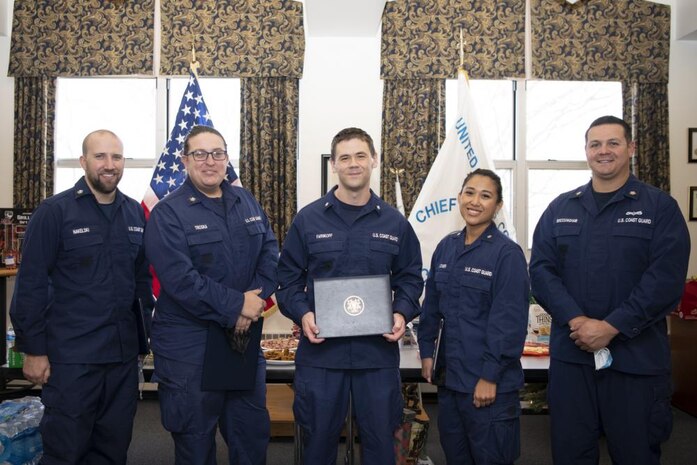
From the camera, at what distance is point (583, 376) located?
242 cm

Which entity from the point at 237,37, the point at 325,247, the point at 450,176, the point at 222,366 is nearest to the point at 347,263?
the point at 325,247

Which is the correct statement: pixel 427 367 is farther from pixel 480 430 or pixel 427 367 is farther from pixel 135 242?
pixel 135 242

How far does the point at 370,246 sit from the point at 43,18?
169 inches

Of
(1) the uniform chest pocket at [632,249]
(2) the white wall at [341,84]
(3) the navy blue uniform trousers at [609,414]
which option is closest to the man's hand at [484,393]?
(3) the navy blue uniform trousers at [609,414]

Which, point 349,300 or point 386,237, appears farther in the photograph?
point 386,237

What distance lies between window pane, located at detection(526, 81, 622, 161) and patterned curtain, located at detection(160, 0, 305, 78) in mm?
2172

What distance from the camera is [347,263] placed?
2389mm

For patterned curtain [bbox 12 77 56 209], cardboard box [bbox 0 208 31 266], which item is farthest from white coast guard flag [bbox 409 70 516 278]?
patterned curtain [bbox 12 77 56 209]

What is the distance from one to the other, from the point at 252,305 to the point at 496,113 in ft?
12.7

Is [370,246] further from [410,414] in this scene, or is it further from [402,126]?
[402,126]

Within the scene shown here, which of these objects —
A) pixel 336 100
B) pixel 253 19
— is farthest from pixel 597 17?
pixel 253 19

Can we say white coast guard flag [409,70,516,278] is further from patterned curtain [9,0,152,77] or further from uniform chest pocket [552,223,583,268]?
patterned curtain [9,0,152,77]

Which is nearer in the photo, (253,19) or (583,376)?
(583,376)

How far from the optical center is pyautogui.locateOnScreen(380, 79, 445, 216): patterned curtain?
17.3ft
